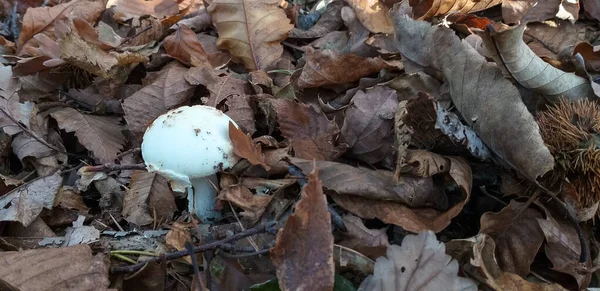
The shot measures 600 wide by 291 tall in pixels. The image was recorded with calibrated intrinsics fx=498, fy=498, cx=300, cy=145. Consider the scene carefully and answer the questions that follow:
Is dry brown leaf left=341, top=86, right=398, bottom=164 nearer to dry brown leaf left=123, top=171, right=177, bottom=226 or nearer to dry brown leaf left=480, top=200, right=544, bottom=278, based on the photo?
dry brown leaf left=480, top=200, right=544, bottom=278

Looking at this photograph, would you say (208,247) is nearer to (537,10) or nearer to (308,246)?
(308,246)

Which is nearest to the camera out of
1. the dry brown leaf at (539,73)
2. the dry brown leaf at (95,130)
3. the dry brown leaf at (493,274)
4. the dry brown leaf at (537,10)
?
the dry brown leaf at (493,274)

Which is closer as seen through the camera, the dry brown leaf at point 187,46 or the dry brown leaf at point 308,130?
the dry brown leaf at point 308,130

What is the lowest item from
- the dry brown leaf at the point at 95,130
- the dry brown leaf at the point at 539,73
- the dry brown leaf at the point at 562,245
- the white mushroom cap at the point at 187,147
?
the dry brown leaf at the point at 95,130

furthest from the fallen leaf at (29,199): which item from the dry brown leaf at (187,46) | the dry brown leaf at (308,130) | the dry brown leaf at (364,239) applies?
the dry brown leaf at (364,239)

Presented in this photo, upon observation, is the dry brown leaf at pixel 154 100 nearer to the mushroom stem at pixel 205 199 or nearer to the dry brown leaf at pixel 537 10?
the mushroom stem at pixel 205 199

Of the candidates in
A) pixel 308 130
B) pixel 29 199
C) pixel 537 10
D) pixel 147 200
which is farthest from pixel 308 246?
pixel 537 10

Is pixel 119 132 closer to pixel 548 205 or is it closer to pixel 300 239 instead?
pixel 300 239
